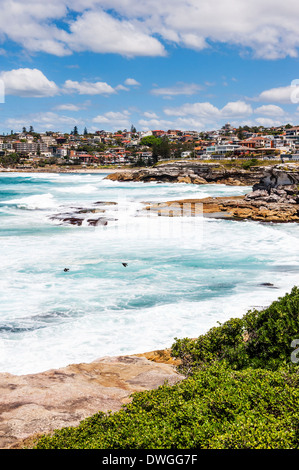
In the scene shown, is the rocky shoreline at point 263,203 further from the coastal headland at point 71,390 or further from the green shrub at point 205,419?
the green shrub at point 205,419

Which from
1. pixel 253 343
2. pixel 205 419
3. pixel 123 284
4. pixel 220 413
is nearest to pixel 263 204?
pixel 123 284

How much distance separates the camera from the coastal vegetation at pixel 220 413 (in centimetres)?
518

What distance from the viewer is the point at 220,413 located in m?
5.97

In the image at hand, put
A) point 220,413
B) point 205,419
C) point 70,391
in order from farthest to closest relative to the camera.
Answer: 1. point 70,391
2. point 220,413
3. point 205,419

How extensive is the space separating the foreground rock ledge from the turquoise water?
1.56 m

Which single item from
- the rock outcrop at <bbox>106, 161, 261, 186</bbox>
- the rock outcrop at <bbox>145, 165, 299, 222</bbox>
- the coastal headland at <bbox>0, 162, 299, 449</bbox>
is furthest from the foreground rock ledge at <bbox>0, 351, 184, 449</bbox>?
the rock outcrop at <bbox>106, 161, 261, 186</bbox>

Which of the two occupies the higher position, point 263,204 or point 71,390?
point 263,204

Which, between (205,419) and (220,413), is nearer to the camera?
(205,419)

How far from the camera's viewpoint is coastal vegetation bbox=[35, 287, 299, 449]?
5.18m

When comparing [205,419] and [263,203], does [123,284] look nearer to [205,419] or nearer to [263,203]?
[205,419]

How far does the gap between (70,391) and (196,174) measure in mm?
80085

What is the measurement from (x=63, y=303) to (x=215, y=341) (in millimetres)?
7255

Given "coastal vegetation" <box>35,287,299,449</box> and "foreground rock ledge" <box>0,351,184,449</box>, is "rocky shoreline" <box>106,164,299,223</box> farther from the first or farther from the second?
"foreground rock ledge" <box>0,351,184,449</box>

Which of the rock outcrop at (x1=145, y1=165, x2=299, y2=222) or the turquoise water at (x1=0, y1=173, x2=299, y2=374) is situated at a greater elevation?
the rock outcrop at (x1=145, y1=165, x2=299, y2=222)
